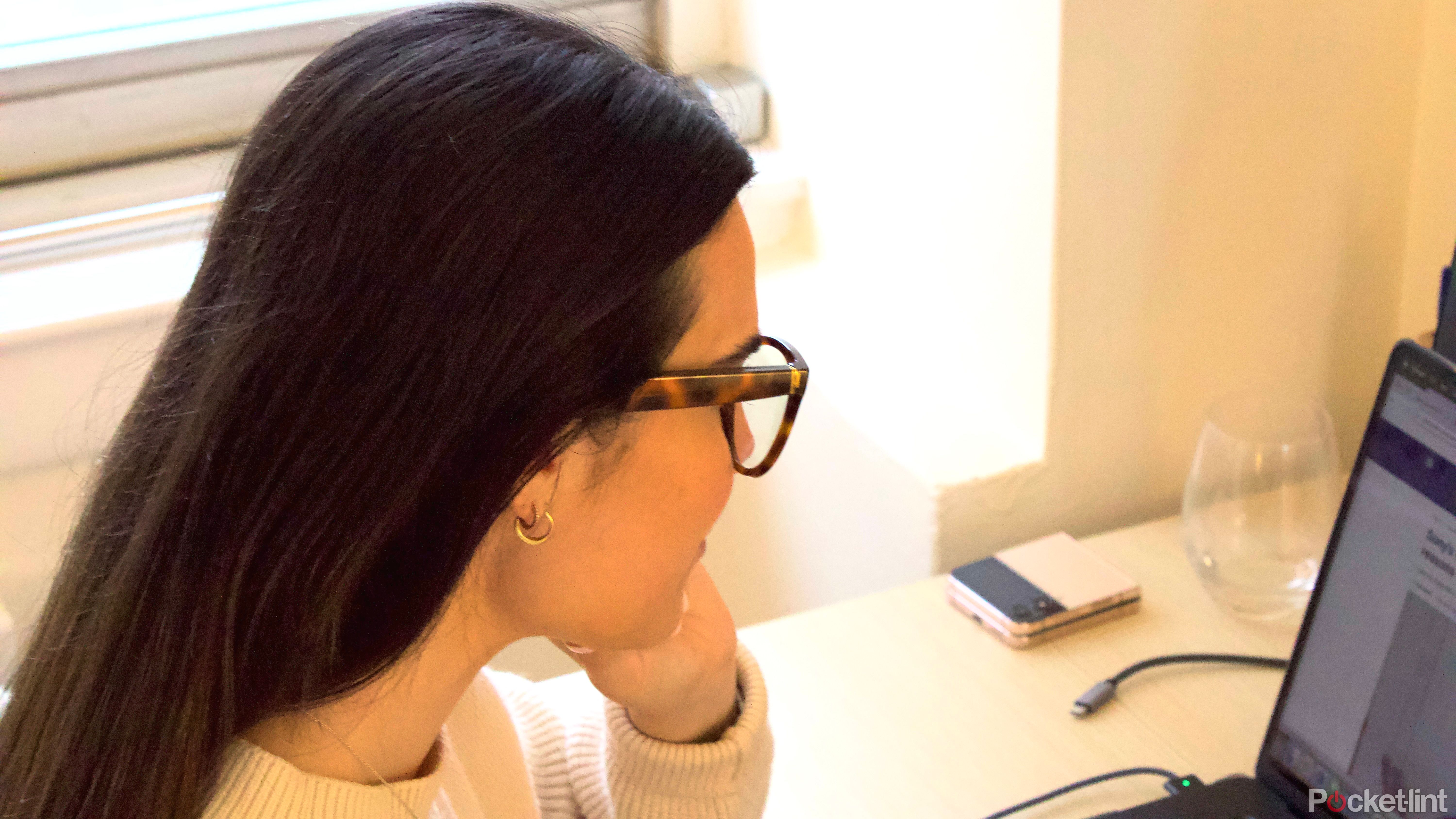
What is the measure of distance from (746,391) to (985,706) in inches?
18.8

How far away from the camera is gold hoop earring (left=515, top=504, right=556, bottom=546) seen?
2.09 feet

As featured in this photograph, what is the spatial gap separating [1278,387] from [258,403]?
3.29ft

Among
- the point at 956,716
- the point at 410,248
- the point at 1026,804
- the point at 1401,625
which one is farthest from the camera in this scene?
the point at 956,716

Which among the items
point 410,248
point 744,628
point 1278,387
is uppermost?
point 410,248

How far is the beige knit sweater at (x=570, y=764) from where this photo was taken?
770mm

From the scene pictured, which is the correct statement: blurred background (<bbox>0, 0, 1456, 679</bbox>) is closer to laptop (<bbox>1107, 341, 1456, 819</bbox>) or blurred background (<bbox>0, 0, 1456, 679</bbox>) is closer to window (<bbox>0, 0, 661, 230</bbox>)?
window (<bbox>0, 0, 661, 230</bbox>)

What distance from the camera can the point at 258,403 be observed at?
0.55m

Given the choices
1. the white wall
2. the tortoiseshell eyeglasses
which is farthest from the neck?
the white wall

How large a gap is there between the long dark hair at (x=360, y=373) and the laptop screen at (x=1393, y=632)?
0.39 meters

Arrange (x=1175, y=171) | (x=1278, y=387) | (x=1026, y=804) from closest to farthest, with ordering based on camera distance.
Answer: (x=1026, y=804) → (x=1175, y=171) → (x=1278, y=387)

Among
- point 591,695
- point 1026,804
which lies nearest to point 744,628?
point 591,695

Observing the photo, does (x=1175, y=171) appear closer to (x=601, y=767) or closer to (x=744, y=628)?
(x=744, y=628)

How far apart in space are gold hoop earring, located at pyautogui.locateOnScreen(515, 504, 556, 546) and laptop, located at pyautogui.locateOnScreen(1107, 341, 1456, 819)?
45 cm

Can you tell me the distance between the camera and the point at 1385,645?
2.42 feet
